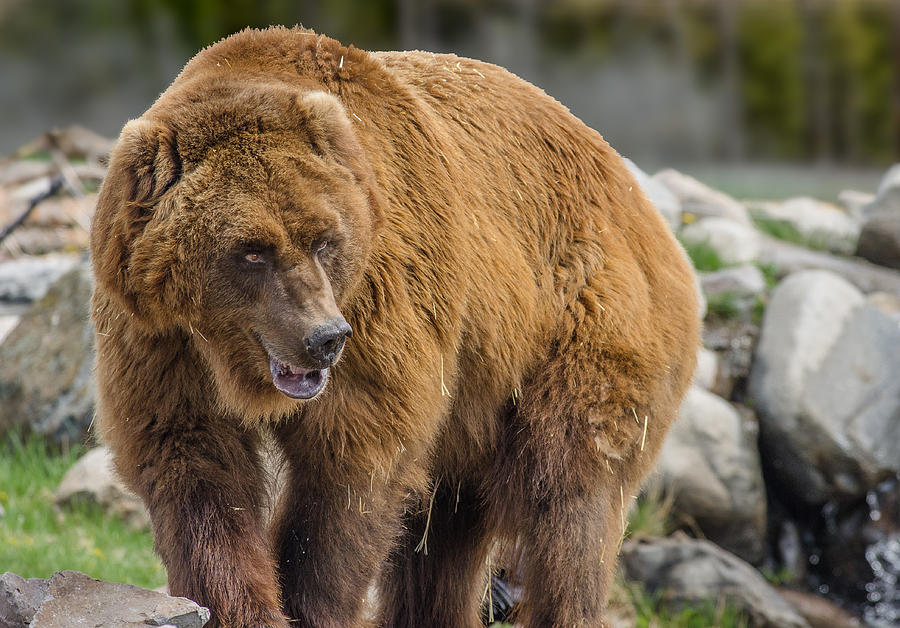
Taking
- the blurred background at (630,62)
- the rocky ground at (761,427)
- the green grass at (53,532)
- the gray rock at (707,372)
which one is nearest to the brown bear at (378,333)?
the green grass at (53,532)

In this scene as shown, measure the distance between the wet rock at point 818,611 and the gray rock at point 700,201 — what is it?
4.14 m

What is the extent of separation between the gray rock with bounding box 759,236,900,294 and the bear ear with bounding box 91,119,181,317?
7.90 meters

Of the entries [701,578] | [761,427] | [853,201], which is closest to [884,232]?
[761,427]

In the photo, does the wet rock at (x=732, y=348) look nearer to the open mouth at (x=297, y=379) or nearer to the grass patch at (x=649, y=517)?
the grass patch at (x=649, y=517)

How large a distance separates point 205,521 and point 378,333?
819mm

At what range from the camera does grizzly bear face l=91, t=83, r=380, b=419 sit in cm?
322

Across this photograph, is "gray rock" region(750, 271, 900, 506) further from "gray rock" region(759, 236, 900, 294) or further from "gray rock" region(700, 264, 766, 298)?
"gray rock" region(759, 236, 900, 294)

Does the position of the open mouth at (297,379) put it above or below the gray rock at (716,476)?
above

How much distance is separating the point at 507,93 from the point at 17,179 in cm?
930

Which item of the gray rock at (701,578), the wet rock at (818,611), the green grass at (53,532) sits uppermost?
the green grass at (53,532)

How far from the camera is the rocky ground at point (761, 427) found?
754 cm

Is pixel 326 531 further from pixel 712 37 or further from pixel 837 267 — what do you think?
pixel 712 37

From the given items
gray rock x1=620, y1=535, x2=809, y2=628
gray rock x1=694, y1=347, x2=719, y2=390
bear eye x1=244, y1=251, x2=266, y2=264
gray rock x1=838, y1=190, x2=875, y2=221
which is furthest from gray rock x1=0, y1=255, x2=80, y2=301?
gray rock x1=838, y1=190, x2=875, y2=221

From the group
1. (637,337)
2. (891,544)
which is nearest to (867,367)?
(891,544)
